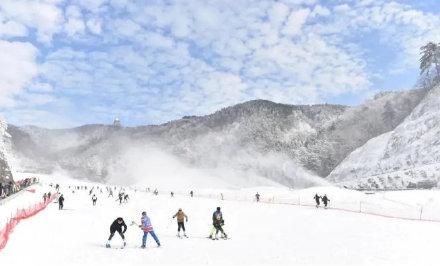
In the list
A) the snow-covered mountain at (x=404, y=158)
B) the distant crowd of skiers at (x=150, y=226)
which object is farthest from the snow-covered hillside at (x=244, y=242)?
the snow-covered mountain at (x=404, y=158)

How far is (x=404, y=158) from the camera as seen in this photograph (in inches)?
3787

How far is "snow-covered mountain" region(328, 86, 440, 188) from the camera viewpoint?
276 ft

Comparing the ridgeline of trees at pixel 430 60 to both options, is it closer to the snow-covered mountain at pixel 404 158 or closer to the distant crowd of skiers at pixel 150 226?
the snow-covered mountain at pixel 404 158

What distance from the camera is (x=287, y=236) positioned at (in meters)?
27.0

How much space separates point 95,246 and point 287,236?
10379mm

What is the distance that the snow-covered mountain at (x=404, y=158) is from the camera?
84.0 m

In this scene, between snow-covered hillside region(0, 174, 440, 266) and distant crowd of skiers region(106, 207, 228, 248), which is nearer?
snow-covered hillside region(0, 174, 440, 266)

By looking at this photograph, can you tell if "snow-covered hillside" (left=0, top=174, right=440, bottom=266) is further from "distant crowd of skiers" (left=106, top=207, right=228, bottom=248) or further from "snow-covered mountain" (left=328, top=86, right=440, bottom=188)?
"snow-covered mountain" (left=328, top=86, right=440, bottom=188)

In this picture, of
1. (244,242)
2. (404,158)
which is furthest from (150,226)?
(404,158)

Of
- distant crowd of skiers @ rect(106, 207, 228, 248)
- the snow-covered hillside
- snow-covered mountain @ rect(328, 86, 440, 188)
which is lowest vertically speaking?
the snow-covered hillside

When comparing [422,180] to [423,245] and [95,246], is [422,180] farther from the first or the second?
[95,246]

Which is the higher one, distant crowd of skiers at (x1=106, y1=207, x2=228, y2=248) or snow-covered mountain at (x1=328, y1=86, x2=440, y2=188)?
snow-covered mountain at (x1=328, y1=86, x2=440, y2=188)

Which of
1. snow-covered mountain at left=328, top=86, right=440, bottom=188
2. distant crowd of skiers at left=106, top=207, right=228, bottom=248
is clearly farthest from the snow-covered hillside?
snow-covered mountain at left=328, top=86, right=440, bottom=188

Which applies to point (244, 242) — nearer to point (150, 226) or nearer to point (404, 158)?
point (150, 226)
